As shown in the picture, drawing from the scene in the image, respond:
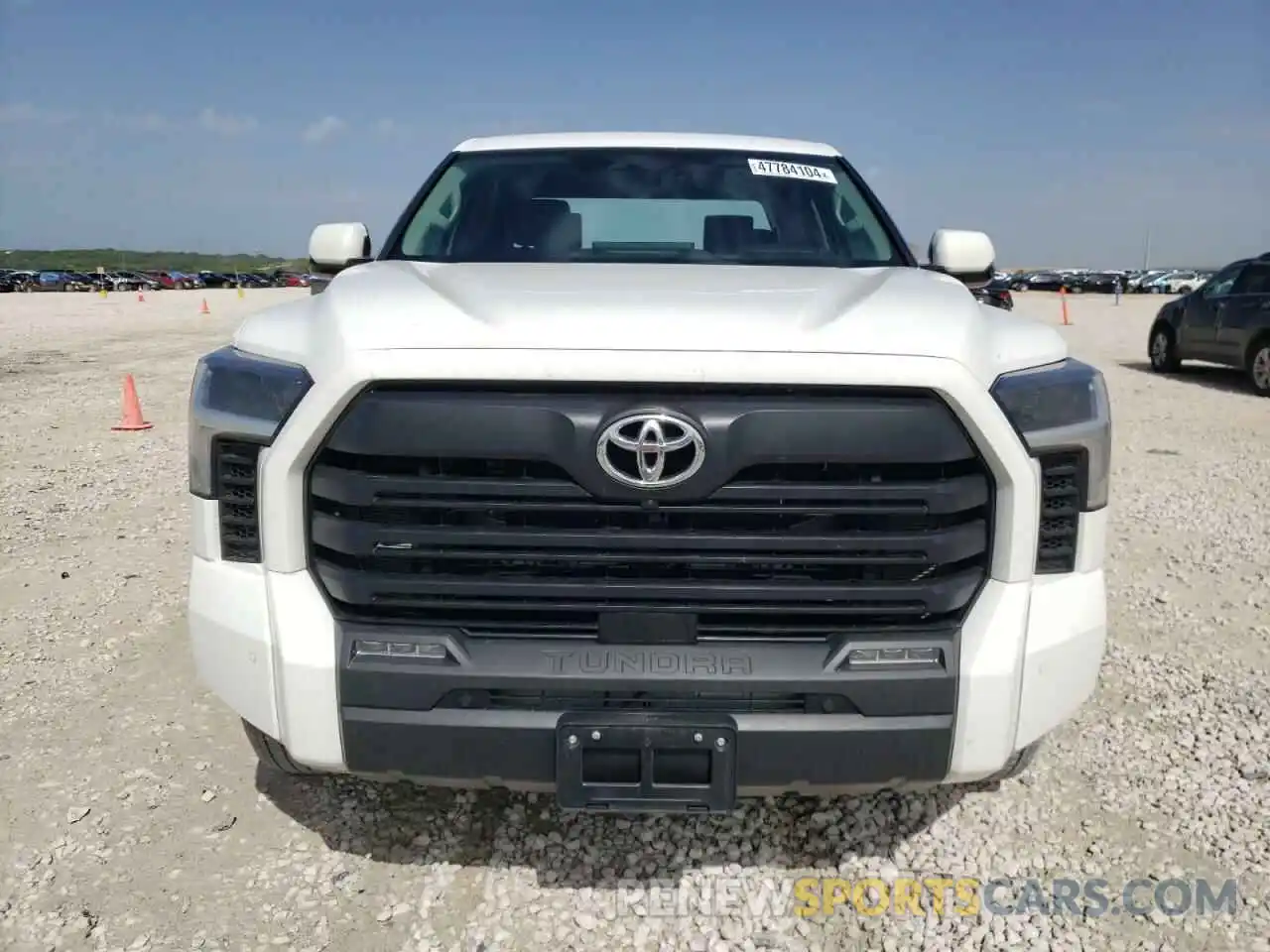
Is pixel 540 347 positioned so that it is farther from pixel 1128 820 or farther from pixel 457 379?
pixel 1128 820

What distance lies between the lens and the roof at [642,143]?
3785mm

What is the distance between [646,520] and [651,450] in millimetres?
176

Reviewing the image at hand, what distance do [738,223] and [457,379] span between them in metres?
1.78

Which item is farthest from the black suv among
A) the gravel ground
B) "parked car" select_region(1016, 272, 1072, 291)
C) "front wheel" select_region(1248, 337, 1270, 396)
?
"parked car" select_region(1016, 272, 1072, 291)

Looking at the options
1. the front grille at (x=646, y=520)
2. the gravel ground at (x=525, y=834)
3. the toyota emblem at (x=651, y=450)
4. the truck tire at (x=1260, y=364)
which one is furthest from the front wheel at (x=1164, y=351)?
the toyota emblem at (x=651, y=450)

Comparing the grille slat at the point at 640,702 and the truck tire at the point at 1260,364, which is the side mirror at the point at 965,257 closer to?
the grille slat at the point at 640,702

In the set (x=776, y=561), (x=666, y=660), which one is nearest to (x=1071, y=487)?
(x=776, y=561)

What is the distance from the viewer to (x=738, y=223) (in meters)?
3.50

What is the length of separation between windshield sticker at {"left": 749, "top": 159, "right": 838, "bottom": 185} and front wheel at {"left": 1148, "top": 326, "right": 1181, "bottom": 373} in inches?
450

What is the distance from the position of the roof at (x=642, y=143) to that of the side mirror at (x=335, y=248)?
61 centimetres

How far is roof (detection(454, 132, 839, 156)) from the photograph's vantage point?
3.79 m

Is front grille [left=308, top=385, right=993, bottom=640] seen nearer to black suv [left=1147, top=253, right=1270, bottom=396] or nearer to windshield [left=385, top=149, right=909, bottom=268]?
windshield [left=385, top=149, right=909, bottom=268]

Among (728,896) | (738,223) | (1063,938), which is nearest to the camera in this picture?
(1063,938)

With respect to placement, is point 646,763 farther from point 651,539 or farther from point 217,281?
point 217,281
